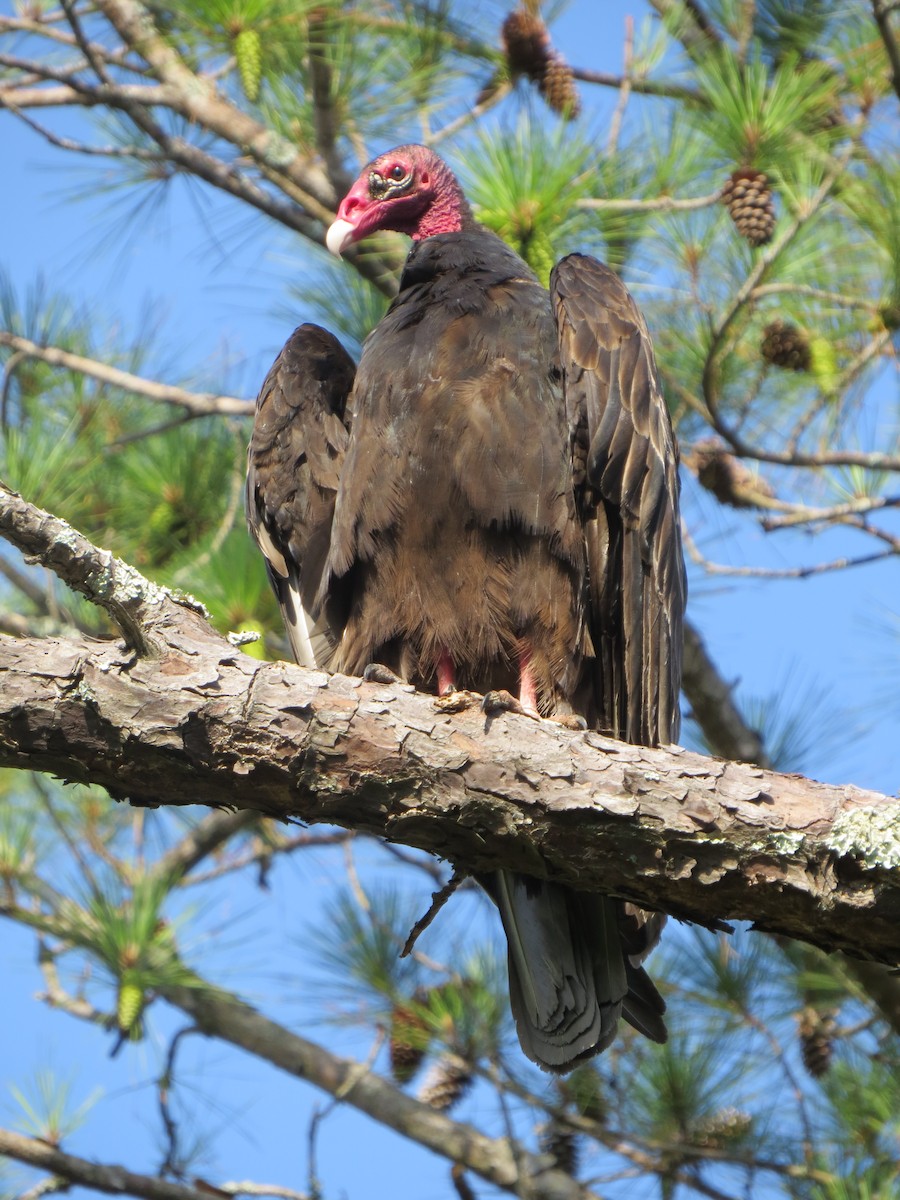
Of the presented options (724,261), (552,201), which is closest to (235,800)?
(552,201)

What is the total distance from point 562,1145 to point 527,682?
2.02 metres

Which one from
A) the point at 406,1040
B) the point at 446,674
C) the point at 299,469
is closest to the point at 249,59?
the point at 299,469

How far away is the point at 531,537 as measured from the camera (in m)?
3.01

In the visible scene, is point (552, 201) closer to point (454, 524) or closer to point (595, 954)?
point (454, 524)

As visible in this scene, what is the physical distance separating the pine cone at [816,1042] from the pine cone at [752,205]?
8.12 ft

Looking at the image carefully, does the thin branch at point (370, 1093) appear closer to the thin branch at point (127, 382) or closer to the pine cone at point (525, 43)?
the thin branch at point (127, 382)

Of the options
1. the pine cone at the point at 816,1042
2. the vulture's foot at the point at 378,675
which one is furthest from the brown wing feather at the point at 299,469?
the pine cone at the point at 816,1042

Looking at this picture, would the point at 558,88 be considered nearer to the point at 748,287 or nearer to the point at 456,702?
the point at 748,287

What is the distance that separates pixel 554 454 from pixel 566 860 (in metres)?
1.05

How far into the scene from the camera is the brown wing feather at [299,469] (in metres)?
3.65

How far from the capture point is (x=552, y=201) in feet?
13.7

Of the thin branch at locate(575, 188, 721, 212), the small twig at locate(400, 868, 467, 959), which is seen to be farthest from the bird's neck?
the small twig at locate(400, 868, 467, 959)

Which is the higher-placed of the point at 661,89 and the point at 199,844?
the point at 661,89

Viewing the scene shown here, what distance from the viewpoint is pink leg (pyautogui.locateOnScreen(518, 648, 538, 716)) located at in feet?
10.1
